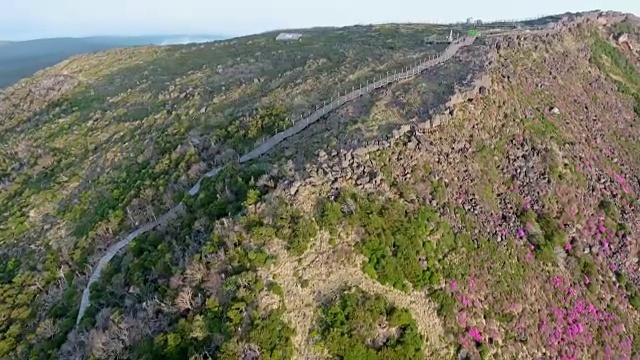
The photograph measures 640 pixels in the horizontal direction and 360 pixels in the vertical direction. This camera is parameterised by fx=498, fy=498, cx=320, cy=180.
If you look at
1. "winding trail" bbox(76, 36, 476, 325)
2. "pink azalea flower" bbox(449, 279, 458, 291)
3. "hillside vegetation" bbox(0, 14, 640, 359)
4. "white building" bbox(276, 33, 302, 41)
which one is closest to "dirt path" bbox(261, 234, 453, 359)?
"hillside vegetation" bbox(0, 14, 640, 359)

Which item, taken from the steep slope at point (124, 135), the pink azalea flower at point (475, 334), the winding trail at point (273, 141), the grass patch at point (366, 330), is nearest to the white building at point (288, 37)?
the steep slope at point (124, 135)

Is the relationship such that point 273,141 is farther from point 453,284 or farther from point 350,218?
point 453,284

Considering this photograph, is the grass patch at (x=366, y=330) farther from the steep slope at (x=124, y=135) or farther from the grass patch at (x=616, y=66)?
the grass patch at (x=616, y=66)

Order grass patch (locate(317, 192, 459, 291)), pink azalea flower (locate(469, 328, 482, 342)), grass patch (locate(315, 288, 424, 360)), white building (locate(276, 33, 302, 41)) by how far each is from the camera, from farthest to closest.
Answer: white building (locate(276, 33, 302, 41)), grass patch (locate(317, 192, 459, 291)), pink azalea flower (locate(469, 328, 482, 342)), grass patch (locate(315, 288, 424, 360))

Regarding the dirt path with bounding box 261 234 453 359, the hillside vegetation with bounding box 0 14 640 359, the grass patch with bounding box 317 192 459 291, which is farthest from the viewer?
the grass patch with bounding box 317 192 459 291

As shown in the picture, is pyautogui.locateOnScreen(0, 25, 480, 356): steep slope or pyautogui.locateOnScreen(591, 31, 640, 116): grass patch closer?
pyautogui.locateOnScreen(0, 25, 480, 356): steep slope

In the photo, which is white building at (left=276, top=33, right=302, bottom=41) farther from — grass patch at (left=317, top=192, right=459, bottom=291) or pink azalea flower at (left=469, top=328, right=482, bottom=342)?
pink azalea flower at (left=469, top=328, right=482, bottom=342)
